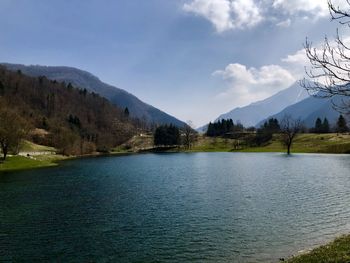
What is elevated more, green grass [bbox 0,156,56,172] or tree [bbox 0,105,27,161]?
tree [bbox 0,105,27,161]

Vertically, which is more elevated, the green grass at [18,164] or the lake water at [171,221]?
the green grass at [18,164]

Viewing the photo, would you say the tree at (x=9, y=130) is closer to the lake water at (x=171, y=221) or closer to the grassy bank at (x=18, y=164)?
the grassy bank at (x=18, y=164)

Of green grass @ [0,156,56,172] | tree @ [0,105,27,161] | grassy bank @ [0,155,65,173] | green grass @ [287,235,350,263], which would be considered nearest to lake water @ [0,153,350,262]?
green grass @ [287,235,350,263]

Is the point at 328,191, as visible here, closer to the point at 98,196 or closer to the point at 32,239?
the point at 98,196

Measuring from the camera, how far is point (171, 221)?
131 ft

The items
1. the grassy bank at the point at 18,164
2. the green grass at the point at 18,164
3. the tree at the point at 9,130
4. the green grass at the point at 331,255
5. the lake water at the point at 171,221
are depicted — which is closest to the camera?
the green grass at the point at 331,255

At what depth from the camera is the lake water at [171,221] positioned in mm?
29953

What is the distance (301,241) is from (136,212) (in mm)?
20316

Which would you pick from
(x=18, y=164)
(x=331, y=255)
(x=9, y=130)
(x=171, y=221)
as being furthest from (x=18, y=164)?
(x=331, y=255)

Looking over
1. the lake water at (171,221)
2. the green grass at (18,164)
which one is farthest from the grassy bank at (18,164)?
the lake water at (171,221)

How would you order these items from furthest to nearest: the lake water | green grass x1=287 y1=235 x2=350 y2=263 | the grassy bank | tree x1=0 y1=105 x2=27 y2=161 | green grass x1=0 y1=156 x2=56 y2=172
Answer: tree x1=0 y1=105 x2=27 y2=161 < green grass x1=0 y1=156 x2=56 y2=172 < the grassy bank < the lake water < green grass x1=287 y1=235 x2=350 y2=263

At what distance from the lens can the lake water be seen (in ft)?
98.3

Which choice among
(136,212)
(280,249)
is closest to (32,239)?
(136,212)

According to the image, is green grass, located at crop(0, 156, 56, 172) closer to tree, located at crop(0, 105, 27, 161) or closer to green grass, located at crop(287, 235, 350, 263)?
tree, located at crop(0, 105, 27, 161)
